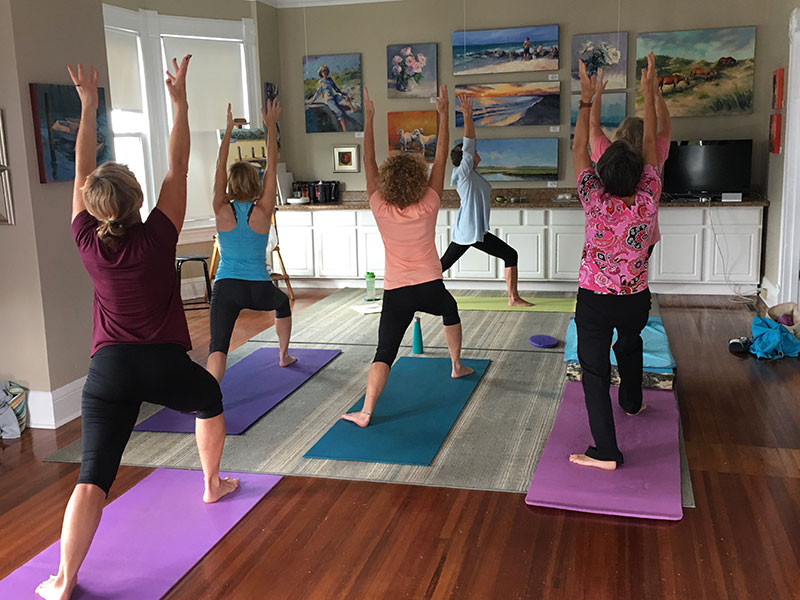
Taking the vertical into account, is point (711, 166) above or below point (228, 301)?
above

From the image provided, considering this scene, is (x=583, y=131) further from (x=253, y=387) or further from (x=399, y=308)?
(x=253, y=387)

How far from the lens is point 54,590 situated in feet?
8.55

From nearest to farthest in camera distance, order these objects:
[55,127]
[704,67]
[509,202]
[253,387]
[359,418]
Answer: [359,418] → [55,127] → [253,387] → [704,67] → [509,202]

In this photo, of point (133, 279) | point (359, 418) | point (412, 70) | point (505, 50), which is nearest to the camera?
point (133, 279)

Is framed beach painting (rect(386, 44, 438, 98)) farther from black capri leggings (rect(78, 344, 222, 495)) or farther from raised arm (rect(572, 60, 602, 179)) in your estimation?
black capri leggings (rect(78, 344, 222, 495))

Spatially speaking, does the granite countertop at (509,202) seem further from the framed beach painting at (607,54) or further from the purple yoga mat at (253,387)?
the purple yoga mat at (253,387)

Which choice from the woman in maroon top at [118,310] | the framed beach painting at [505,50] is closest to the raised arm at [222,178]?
the woman in maroon top at [118,310]

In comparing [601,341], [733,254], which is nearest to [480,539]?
[601,341]

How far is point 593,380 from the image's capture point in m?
3.38

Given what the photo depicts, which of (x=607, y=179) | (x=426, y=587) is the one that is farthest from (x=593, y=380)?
(x=426, y=587)

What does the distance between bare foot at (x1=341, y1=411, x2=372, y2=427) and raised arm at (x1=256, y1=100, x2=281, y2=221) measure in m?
1.15

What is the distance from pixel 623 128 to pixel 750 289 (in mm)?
3915

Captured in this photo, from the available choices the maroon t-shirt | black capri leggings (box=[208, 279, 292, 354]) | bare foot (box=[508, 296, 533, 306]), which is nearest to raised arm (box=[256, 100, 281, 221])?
black capri leggings (box=[208, 279, 292, 354])

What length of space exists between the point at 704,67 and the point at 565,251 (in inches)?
83.4
